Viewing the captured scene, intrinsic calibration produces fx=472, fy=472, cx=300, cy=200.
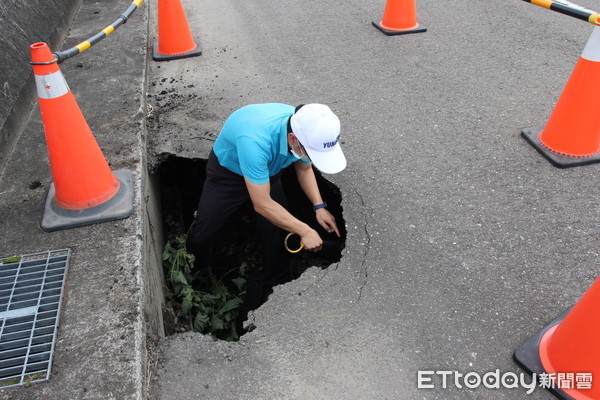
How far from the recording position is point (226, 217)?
319 centimetres

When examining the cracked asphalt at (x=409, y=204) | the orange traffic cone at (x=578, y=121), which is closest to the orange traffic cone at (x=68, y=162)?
the cracked asphalt at (x=409, y=204)

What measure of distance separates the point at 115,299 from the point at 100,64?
2839 mm

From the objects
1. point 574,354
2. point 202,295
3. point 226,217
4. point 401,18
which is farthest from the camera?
point 401,18

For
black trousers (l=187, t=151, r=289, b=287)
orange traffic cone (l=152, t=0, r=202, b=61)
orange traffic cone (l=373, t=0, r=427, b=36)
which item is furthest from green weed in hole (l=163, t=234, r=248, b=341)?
orange traffic cone (l=373, t=0, r=427, b=36)

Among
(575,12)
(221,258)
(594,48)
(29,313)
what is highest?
(575,12)

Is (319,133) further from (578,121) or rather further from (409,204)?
(578,121)

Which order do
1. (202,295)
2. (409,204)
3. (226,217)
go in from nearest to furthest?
(409,204) < (226,217) < (202,295)

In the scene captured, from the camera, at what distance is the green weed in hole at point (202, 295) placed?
9.75ft

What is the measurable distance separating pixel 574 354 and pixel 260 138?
1.77 m

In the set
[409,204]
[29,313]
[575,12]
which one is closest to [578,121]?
[575,12]

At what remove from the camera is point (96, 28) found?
489cm

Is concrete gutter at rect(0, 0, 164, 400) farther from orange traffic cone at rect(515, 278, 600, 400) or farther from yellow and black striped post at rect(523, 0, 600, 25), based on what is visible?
yellow and black striped post at rect(523, 0, 600, 25)

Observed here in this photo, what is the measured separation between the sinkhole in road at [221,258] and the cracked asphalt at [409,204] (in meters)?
0.33

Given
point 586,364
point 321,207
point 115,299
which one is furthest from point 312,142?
point 586,364
